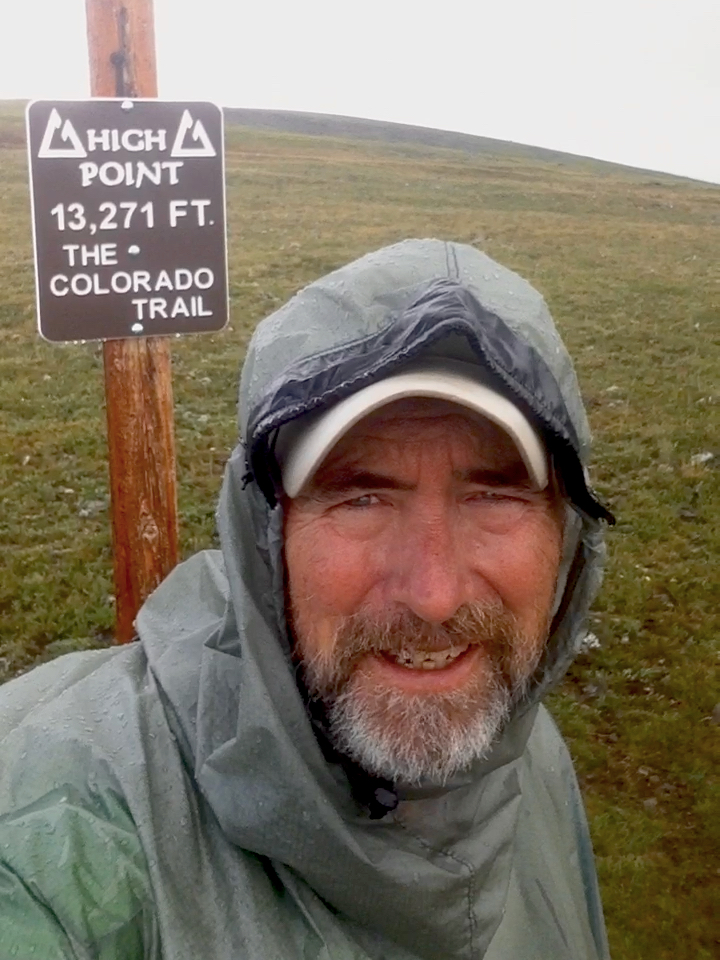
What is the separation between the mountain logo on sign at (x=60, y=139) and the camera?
114 inches

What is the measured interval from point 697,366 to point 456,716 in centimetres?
1101

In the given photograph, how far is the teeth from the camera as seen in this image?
1.68 meters

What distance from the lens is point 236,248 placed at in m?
19.2

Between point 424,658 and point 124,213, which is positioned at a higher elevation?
point 124,213

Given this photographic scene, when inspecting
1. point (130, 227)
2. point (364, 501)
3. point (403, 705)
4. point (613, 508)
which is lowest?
point (613, 508)

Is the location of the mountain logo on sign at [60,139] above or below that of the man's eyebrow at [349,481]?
above

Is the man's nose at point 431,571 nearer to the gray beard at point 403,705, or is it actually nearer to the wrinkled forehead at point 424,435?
the gray beard at point 403,705

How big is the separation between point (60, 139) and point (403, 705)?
2174mm

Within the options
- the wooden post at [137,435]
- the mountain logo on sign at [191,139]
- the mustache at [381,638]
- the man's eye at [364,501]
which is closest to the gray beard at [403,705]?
the mustache at [381,638]

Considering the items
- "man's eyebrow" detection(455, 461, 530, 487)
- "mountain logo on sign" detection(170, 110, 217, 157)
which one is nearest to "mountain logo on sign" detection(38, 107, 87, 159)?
"mountain logo on sign" detection(170, 110, 217, 157)

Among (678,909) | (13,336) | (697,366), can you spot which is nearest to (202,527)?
(678,909)

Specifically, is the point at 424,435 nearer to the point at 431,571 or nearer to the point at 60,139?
the point at 431,571

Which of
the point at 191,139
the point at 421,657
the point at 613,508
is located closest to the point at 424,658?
the point at 421,657

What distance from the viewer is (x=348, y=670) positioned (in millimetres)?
1663
